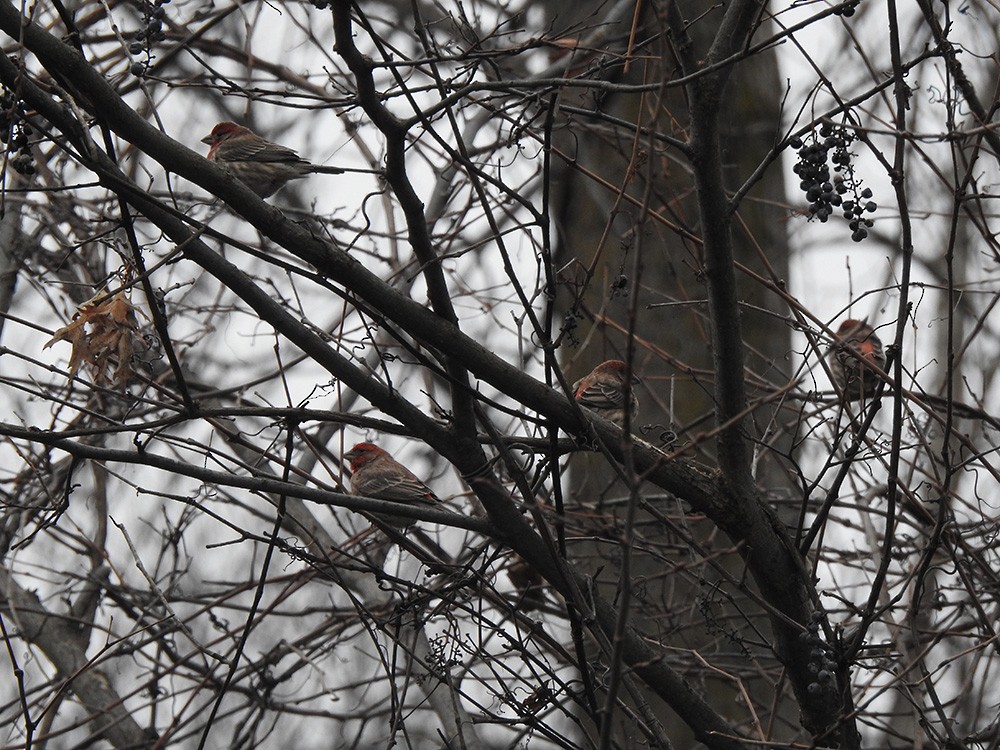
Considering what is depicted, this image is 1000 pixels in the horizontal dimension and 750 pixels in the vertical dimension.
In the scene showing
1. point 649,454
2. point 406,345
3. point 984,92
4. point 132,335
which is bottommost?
Answer: point 649,454

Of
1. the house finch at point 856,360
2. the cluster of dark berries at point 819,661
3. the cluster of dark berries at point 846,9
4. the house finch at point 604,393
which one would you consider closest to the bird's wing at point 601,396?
the house finch at point 604,393

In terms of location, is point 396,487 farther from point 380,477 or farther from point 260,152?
point 260,152

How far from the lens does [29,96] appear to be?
3223 millimetres

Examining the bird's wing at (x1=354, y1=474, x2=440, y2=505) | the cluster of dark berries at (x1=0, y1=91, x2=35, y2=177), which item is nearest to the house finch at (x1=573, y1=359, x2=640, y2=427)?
the bird's wing at (x1=354, y1=474, x2=440, y2=505)

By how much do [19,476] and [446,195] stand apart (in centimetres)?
274

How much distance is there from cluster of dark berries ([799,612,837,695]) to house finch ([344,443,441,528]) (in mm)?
2110

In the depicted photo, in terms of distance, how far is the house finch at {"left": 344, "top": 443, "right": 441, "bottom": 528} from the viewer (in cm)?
583

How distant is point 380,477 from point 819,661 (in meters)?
2.97

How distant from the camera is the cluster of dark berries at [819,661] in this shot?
12.0 feet

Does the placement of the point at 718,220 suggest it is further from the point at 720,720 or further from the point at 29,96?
the point at 29,96

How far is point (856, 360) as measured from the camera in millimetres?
3725

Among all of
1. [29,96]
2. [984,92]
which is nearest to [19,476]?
[29,96]

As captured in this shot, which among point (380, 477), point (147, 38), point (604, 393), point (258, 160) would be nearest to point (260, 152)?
point (258, 160)

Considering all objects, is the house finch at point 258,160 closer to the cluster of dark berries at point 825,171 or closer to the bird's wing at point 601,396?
the bird's wing at point 601,396
